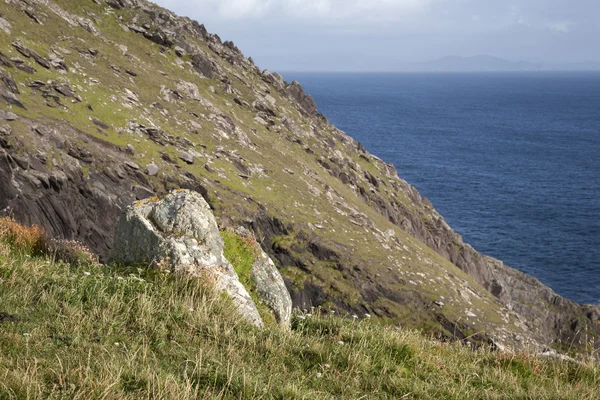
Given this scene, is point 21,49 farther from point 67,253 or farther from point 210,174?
point 67,253

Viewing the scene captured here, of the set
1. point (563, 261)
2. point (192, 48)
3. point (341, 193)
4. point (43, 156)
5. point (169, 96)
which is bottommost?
point (563, 261)

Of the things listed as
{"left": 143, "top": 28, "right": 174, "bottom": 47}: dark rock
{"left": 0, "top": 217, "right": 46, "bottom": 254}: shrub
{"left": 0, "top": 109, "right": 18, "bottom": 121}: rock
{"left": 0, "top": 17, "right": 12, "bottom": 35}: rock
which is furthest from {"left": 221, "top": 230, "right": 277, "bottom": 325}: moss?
{"left": 143, "top": 28, "right": 174, "bottom": 47}: dark rock

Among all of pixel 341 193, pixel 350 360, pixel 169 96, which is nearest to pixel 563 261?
pixel 341 193

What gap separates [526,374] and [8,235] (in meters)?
14.7

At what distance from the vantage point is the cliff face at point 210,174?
37094 millimetres

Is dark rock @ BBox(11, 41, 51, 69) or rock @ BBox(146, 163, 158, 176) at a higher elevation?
dark rock @ BBox(11, 41, 51, 69)

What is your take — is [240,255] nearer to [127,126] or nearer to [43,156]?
[43,156]

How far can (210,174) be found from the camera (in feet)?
156

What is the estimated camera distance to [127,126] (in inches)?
1805

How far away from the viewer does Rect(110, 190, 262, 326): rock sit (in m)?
12.3

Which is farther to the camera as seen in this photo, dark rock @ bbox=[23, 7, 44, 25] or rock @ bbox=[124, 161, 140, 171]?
dark rock @ bbox=[23, 7, 44, 25]

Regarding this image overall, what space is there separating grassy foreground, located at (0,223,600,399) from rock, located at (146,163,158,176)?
30.2 m

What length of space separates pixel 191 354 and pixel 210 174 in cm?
4006

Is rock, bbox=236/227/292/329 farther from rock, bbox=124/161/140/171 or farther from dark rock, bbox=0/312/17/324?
rock, bbox=124/161/140/171
